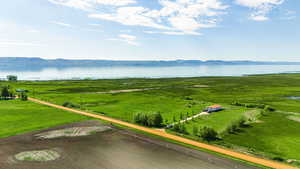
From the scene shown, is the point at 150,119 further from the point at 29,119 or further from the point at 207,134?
the point at 29,119

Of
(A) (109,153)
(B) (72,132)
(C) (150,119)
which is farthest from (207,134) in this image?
(B) (72,132)

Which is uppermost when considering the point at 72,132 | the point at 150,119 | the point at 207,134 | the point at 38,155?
the point at 150,119

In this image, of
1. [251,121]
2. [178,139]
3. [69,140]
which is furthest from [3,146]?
[251,121]

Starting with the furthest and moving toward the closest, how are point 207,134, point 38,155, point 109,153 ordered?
point 207,134
point 109,153
point 38,155

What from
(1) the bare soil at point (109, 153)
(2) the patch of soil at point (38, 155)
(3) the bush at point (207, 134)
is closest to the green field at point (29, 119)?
(1) the bare soil at point (109, 153)

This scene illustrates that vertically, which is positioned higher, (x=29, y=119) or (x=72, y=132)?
(x=29, y=119)

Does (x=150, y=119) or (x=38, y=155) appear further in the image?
(x=150, y=119)

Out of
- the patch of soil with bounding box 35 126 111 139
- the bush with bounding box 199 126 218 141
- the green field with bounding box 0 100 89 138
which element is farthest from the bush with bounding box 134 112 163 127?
the green field with bounding box 0 100 89 138
